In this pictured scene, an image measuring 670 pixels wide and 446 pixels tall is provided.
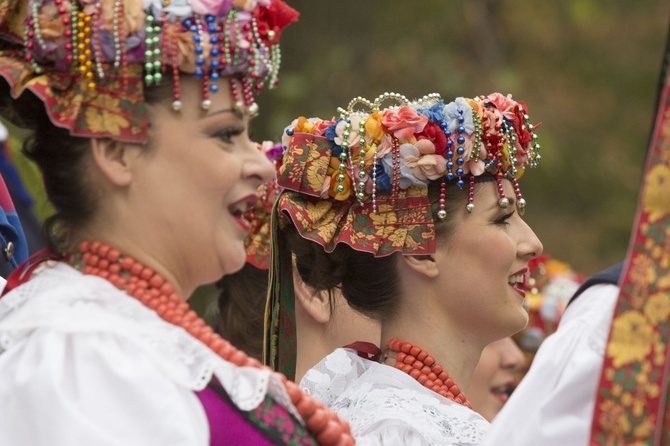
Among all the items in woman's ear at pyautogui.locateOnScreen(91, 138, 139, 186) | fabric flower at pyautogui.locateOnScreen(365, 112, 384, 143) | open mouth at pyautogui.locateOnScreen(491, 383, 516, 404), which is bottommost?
open mouth at pyautogui.locateOnScreen(491, 383, 516, 404)

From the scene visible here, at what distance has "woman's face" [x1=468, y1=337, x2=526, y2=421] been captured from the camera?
520 centimetres

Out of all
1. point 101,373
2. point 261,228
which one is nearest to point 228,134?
point 101,373

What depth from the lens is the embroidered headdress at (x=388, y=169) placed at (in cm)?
347

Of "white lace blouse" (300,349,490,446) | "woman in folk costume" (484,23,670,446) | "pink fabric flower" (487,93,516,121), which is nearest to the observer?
"woman in folk costume" (484,23,670,446)

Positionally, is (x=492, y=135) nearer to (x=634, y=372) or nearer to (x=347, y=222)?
(x=347, y=222)

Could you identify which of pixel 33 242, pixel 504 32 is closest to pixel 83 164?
pixel 33 242

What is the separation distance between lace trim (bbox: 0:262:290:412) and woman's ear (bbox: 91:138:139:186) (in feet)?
0.68

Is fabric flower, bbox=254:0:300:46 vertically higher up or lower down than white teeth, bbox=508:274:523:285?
higher up

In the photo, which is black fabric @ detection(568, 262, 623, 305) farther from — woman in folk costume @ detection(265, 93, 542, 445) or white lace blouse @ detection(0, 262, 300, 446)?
woman in folk costume @ detection(265, 93, 542, 445)

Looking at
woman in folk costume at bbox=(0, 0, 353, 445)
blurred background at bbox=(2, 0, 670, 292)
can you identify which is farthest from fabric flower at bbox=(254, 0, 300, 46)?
blurred background at bbox=(2, 0, 670, 292)

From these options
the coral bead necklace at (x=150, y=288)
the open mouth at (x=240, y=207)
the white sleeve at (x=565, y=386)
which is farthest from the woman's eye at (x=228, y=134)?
the white sleeve at (x=565, y=386)

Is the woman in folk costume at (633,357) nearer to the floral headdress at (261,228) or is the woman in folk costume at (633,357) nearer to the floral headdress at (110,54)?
the floral headdress at (110,54)

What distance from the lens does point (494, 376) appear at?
18.0 feet

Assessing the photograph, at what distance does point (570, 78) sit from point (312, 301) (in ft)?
23.9
